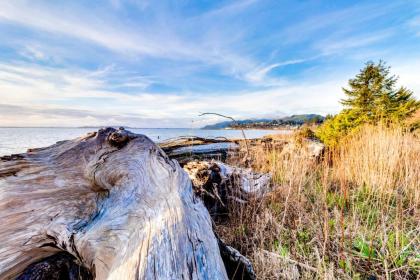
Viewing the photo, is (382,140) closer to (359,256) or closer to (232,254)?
(359,256)

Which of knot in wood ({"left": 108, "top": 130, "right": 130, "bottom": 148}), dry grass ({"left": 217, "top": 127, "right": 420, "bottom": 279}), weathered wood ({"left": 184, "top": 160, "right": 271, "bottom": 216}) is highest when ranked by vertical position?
knot in wood ({"left": 108, "top": 130, "right": 130, "bottom": 148})

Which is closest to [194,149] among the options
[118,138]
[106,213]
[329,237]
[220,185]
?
[220,185]

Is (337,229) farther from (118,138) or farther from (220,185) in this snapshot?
(118,138)

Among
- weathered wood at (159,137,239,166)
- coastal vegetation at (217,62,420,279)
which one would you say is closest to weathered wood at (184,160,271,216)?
coastal vegetation at (217,62,420,279)

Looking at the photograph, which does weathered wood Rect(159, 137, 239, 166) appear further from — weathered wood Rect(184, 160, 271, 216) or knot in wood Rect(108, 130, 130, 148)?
knot in wood Rect(108, 130, 130, 148)

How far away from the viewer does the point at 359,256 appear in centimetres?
203

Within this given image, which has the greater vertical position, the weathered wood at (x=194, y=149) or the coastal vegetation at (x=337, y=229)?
the weathered wood at (x=194, y=149)

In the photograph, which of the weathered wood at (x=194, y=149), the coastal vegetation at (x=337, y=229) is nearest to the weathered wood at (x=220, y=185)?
the coastal vegetation at (x=337, y=229)

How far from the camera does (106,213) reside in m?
1.59

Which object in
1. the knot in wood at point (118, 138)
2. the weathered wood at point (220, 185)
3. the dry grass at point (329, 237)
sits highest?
the knot in wood at point (118, 138)

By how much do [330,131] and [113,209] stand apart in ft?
40.0

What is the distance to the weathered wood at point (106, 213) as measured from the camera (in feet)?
3.88

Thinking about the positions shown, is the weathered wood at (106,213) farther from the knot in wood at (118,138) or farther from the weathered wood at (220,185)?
the weathered wood at (220,185)

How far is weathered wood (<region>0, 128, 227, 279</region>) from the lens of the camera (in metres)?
1.18
